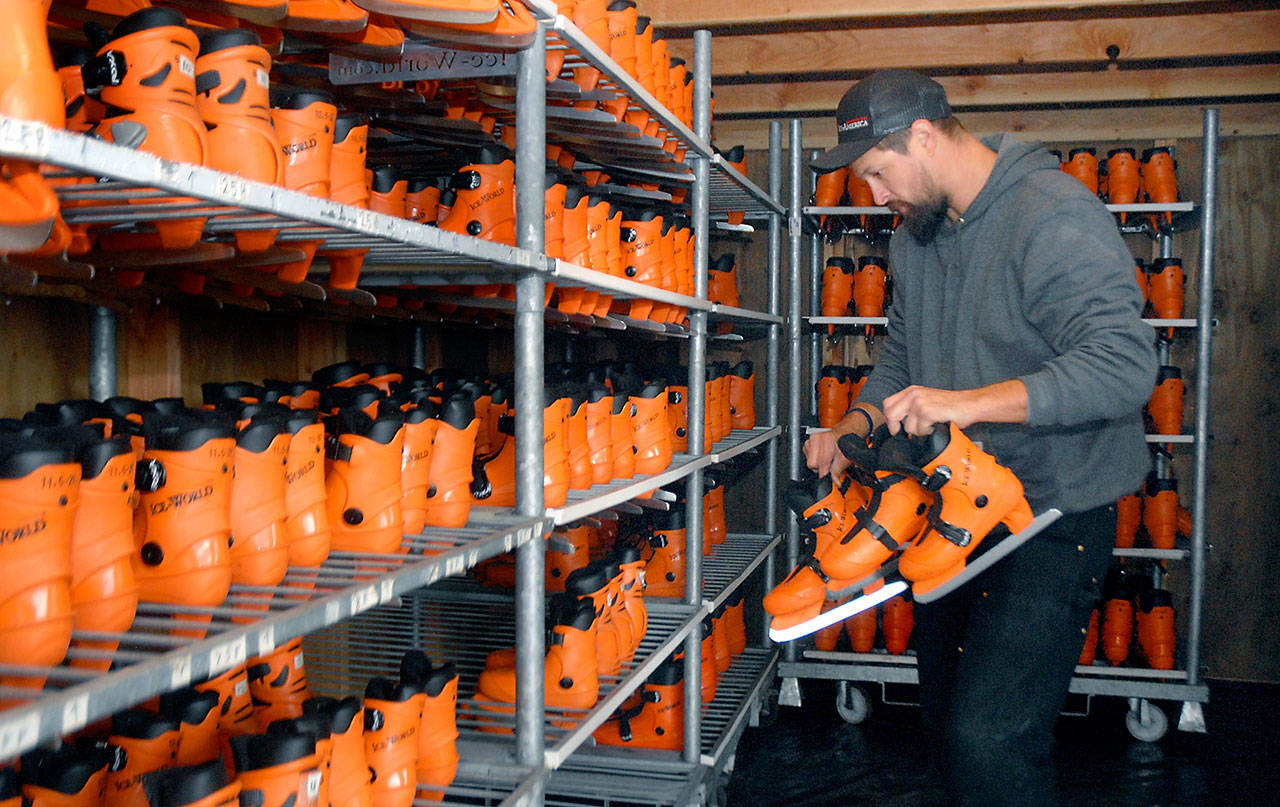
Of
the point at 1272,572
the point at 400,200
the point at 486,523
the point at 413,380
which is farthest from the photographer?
the point at 1272,572

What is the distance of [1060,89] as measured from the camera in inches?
178

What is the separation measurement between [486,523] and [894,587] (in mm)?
898

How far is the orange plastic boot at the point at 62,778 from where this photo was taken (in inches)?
50.8

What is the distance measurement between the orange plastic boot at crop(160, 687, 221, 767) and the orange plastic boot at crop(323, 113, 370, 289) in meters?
0.68

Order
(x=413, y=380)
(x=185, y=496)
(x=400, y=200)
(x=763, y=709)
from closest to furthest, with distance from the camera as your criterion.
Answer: (x=185, y=496) → (x=400, y=200) → (x=413, y=380) → (x=763, y=709)

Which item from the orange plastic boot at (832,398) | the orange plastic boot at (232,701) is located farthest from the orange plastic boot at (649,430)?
the orange plastic boot at (832,398)

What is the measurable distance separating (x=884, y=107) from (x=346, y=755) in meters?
1.75

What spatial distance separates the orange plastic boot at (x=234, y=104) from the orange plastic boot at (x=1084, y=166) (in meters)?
3.97

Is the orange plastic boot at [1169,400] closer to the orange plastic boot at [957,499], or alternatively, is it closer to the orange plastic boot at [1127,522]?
the orange plastic boot at [1127,522]

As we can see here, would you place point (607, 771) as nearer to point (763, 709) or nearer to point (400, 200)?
point (763, 709)

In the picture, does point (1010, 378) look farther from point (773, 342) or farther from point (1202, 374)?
point (1202, 374)

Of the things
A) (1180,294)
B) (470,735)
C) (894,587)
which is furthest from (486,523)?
(1180,294)

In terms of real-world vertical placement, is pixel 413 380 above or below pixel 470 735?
above

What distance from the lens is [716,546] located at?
4.44 metres
